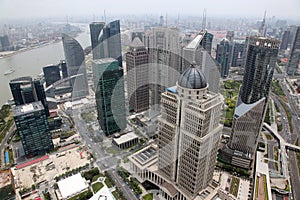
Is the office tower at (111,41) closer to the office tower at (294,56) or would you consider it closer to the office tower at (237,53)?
the office tower at (237,53)

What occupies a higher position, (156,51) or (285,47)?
(156,51)

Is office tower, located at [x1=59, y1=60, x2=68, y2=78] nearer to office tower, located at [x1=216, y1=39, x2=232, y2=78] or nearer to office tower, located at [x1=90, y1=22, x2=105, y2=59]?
office tower, located at [x1=90, y1=22, x2=105, y2=59]

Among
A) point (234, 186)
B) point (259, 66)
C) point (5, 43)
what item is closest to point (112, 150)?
point (234, 186)

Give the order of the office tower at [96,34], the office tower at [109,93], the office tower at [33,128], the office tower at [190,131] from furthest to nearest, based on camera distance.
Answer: the office tower at [96,34]
the office tower at [109,93]
the office tower at [33,128]
the office tower at [190,131]

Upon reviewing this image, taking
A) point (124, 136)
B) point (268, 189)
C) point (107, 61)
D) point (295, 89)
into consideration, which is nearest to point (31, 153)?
point (124, 136)

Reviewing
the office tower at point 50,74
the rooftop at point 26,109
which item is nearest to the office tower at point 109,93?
the rooftop at point 26,109

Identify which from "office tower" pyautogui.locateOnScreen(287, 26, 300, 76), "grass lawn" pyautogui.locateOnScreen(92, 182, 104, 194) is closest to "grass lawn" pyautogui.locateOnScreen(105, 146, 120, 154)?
"grass lawn" pyautogui.locateOnScreen(92, 182, 104, 194)

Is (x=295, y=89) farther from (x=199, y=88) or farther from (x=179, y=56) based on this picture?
(x=199, y=88)
